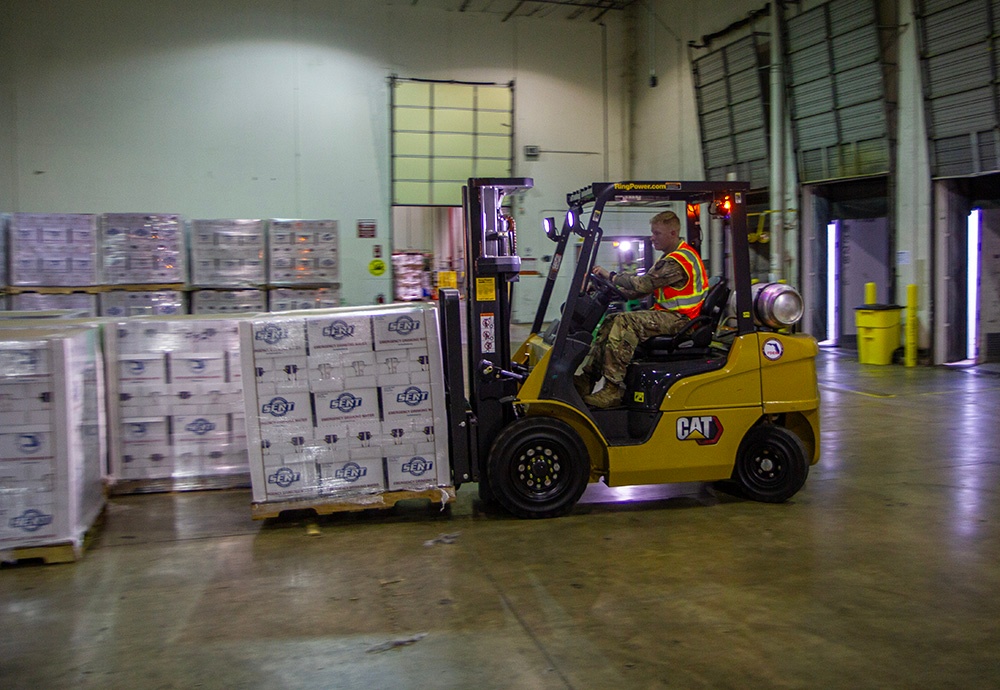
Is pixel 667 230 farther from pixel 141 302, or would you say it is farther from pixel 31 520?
pixel 141 302

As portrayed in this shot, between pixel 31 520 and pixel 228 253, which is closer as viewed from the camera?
pixel 31 520

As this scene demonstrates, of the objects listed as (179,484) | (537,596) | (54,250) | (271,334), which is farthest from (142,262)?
(537,596)

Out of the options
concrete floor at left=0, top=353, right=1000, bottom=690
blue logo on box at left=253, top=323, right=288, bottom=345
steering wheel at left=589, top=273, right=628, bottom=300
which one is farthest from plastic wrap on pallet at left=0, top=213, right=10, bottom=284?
steering wheel at left=589, top=273, right=628, bottom=300

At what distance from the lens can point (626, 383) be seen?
5566 mm

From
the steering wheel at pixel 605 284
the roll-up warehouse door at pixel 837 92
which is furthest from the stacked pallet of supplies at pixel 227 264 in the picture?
the roll-up warehouse door at pixel 837 92

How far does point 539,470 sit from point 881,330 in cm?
1033

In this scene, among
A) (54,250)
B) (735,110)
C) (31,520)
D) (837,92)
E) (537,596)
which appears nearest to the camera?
(537,596)

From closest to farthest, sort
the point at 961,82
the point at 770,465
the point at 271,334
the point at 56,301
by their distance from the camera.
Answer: the point at 271,334 → the point at 770,465 → the point at 56,301 → the point at 961,82

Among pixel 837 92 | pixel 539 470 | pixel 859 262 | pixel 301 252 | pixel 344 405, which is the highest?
pixel 837 92

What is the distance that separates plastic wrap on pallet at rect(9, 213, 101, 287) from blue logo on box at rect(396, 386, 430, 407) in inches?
293

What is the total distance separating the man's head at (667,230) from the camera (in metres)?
5.46

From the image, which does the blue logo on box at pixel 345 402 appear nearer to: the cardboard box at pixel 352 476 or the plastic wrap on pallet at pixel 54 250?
the cardboard box at pixel 352 476

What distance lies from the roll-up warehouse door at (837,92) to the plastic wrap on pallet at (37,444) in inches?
514

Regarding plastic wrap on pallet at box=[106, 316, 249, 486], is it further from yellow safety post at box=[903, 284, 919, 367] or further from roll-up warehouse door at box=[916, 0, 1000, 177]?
yellow safety post at box=[903, 284, 919, 367]
